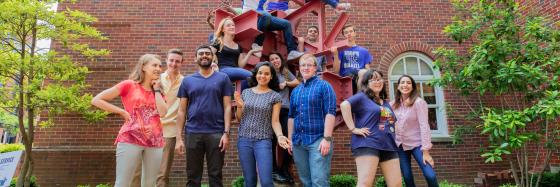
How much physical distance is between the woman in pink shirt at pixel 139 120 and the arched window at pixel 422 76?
587cm

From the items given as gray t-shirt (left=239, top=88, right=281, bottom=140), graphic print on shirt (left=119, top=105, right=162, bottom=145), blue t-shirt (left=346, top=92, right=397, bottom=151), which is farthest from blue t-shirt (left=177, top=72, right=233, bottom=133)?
blue t-shirt (left=346, top=92, right=397, bottom=151)

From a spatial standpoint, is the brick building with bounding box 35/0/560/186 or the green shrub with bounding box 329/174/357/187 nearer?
the green shrub with bounding box 329/174/357/187

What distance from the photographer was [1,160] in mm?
5203

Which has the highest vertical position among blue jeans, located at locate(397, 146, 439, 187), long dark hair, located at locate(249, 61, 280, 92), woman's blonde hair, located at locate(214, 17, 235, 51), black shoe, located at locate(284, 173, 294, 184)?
woman's blonde hair, located at locate(214, 17, 235, 51)

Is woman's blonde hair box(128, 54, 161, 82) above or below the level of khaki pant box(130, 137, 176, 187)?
above

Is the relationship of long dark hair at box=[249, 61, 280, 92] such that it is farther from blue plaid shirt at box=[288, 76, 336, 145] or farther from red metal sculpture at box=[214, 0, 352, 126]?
red metal sculpture at box=[214, 0, 352, 126]

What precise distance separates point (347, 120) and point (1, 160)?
5311mm

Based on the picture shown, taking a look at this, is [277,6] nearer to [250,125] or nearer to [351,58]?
[351,58]

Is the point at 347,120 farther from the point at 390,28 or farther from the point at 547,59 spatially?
the point at 390,28

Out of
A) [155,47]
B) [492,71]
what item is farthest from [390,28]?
[155,47]

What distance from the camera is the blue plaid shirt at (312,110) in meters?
3.04

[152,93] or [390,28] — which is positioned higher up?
[390,28]

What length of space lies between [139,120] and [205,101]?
56 centimetres

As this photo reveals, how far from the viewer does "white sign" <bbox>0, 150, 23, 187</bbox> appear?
17.2 feet
